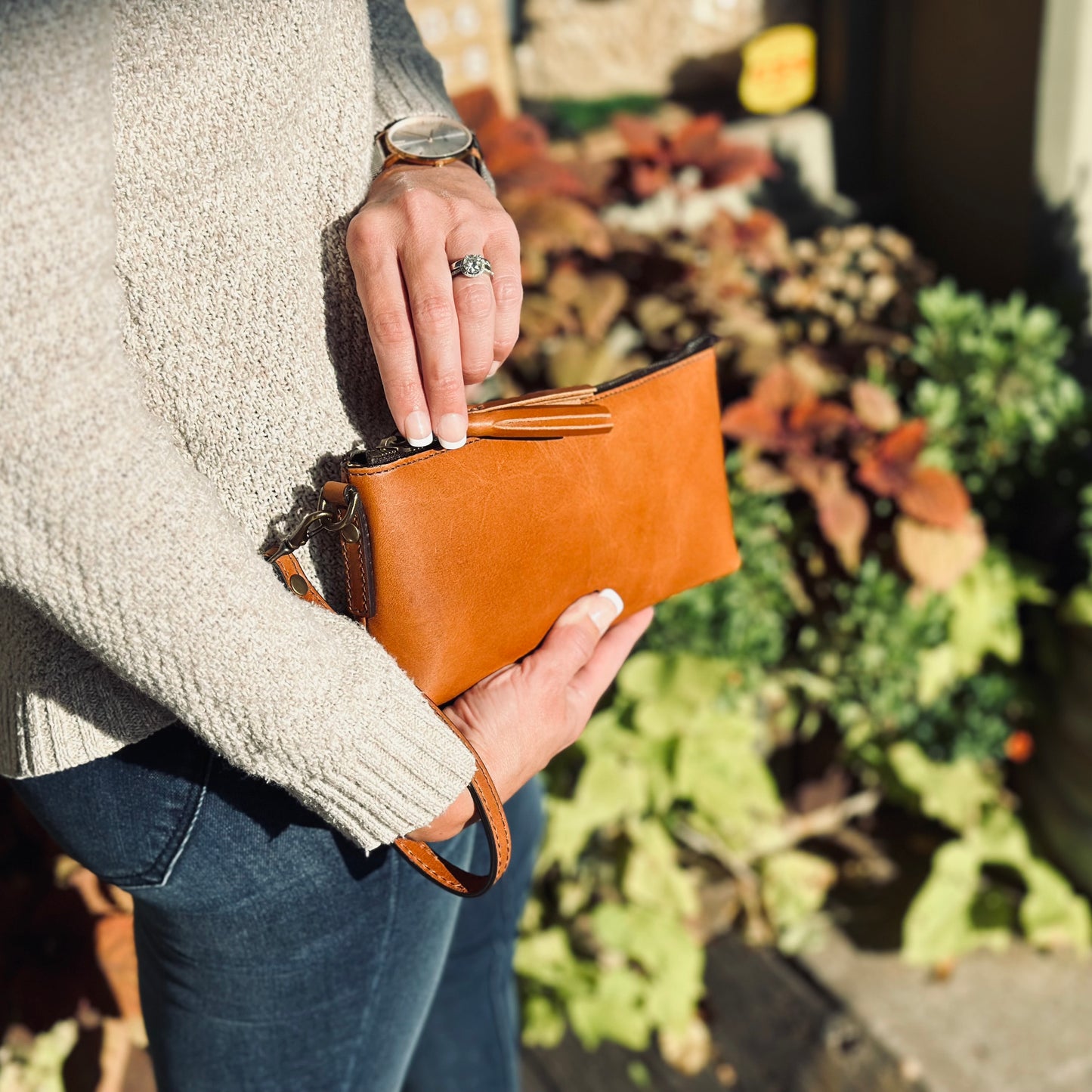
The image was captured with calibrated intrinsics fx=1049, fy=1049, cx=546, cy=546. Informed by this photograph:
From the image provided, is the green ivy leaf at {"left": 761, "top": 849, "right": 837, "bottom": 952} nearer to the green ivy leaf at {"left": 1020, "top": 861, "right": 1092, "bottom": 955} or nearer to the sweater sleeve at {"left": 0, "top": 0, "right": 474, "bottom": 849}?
the green ivy leaf at {"left": 1020, "top": 861, "right": 1092, "bottom": 955}

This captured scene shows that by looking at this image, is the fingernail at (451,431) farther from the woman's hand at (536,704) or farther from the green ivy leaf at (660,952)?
the green ivy leaf at (660,952)

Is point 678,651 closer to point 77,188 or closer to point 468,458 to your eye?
point 468,458

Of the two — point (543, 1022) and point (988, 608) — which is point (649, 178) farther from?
point (543, 1022)

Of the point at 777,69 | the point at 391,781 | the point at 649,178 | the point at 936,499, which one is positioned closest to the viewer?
the point at 391,781

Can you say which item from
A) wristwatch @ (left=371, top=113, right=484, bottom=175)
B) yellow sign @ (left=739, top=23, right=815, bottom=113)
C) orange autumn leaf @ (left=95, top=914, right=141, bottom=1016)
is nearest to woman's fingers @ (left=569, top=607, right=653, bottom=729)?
wristwatch @ (left=371, top=113, right=484, bottom=175)

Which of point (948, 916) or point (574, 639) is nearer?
point (574, 639)

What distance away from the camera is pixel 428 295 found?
84 cm

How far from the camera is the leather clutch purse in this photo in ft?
2.81

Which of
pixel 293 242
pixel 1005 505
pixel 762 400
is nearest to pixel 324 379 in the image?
pixel 293 242

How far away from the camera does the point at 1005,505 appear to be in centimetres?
241

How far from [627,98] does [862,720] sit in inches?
79.3

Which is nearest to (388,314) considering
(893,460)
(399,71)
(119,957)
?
(399,71)

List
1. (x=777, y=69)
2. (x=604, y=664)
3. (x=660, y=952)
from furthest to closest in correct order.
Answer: (x=777, y=69) → (x=660, y=952) → (x=604, y=664)

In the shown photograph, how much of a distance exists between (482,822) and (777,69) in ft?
9.54
